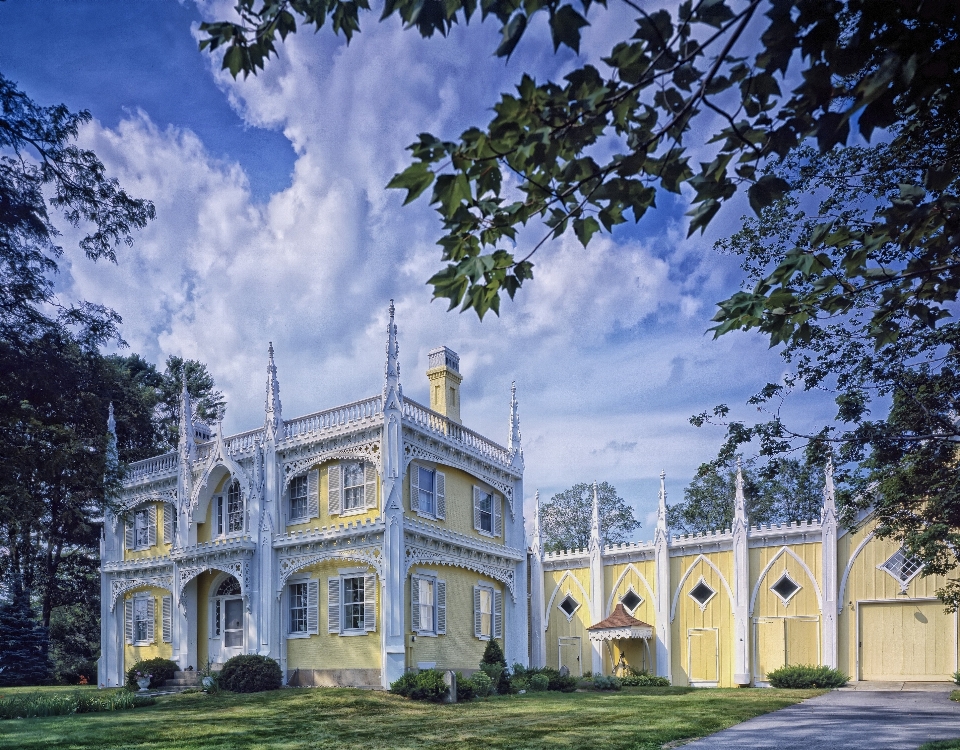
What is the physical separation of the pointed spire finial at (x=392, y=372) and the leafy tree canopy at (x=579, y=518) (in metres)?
25.4

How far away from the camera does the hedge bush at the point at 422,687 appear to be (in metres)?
21.2

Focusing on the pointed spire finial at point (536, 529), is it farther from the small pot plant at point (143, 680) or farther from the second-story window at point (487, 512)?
the small pot plant at point (143, 680)

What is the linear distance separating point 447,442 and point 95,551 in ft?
77.2

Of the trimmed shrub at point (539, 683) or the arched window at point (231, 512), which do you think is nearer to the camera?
the trimmed shrub at point (539, 683)

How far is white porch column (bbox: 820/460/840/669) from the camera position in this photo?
25.8 m

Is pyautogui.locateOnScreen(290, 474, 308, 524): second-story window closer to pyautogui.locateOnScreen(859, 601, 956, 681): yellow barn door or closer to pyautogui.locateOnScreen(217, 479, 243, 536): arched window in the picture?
pyautogui.locateOnScreen(217, 479, 243, 536): arched window

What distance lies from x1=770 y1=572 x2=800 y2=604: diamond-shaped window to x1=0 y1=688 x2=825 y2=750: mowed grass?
489cm

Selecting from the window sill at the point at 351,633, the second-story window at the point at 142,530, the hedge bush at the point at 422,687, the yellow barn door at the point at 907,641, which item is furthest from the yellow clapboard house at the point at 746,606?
the second-story window at the point at 142,530

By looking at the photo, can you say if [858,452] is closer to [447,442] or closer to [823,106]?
[823,106]

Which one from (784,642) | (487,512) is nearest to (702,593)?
(784,642)

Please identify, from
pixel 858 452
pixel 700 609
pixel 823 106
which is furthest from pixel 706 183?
pixel 700 609

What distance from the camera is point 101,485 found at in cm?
1753

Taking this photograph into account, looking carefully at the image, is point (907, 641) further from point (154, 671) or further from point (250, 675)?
point (154, 671)

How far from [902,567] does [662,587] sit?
760cm
